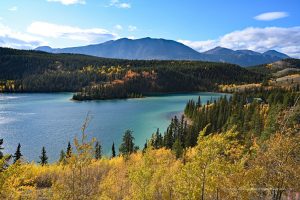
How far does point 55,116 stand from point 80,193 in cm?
12533

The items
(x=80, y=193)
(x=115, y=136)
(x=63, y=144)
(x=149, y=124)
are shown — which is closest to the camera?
(x=80, y=193)

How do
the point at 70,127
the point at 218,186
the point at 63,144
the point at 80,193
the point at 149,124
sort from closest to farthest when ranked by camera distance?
the point at 80,193, the point at 218,186, the point at 63,144, the point at 70,127, the point at 149,124

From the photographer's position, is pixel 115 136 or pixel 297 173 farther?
pixel 115 136

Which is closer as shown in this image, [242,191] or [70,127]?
[242,191]

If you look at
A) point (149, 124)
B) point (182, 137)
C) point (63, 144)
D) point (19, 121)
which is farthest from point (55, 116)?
point (182, 137)

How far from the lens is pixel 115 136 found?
324 ft

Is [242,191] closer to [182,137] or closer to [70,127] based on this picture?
[182,137]

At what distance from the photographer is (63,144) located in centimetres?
8644

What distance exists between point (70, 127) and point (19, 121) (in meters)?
23.3

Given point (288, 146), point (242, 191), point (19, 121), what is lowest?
point (19, 121)

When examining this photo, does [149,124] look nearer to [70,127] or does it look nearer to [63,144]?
[70,127]

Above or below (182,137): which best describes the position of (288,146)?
above

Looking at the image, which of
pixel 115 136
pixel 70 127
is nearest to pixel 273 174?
pixel 115 136

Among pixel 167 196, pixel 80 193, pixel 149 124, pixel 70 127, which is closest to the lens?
pixel 80 193
